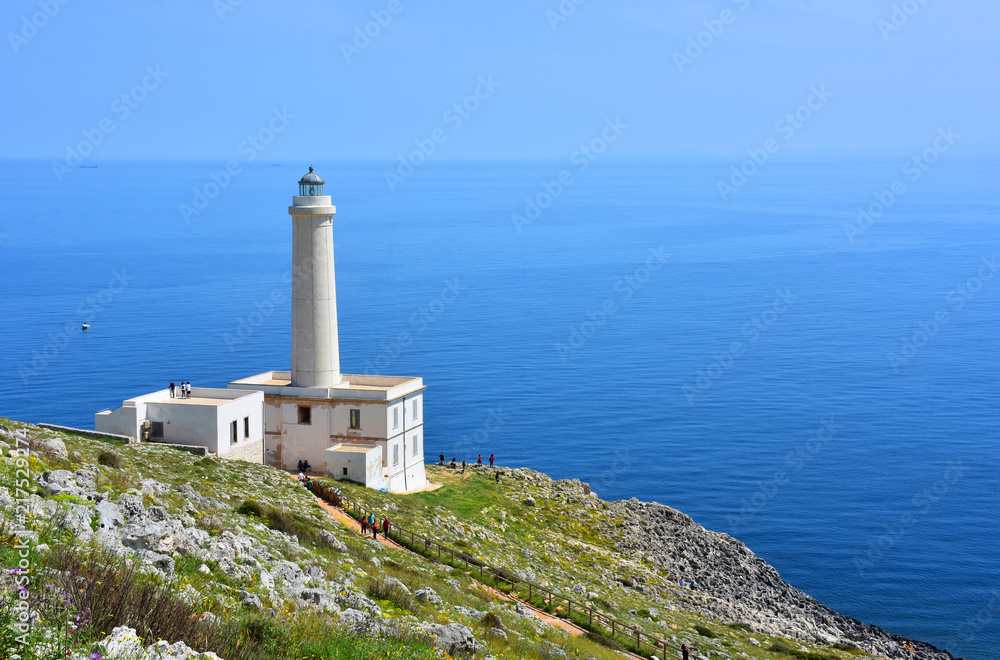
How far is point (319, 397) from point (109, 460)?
14965mm

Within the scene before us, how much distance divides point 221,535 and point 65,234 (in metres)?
188

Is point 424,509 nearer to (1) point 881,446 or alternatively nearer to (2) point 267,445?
(2) point 267,445

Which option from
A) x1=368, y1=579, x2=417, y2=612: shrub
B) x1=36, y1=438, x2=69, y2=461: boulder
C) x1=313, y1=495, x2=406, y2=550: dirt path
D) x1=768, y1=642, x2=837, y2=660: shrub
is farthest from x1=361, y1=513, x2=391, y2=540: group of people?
x1=768, y1=642, x2=837, y2=660: shrub

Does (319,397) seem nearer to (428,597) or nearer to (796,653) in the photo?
(428,597)

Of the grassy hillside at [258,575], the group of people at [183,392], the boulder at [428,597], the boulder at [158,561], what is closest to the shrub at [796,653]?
the grassy hillside at [258,575]

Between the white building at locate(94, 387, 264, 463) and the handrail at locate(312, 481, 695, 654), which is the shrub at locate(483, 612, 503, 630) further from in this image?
the white building at locate(94, 387, 264, 463)

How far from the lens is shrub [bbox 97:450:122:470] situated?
91.0 ft

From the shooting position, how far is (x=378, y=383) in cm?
4531

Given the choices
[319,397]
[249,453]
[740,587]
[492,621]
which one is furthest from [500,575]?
[740,587]

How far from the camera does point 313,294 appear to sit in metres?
43.3

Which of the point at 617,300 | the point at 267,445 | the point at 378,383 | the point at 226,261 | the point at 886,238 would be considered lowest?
the point at 267,445

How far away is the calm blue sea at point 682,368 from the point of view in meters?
52.1

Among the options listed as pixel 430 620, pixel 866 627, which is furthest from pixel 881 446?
pixel 430 620

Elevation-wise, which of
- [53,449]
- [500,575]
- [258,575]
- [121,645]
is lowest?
[121,645]
